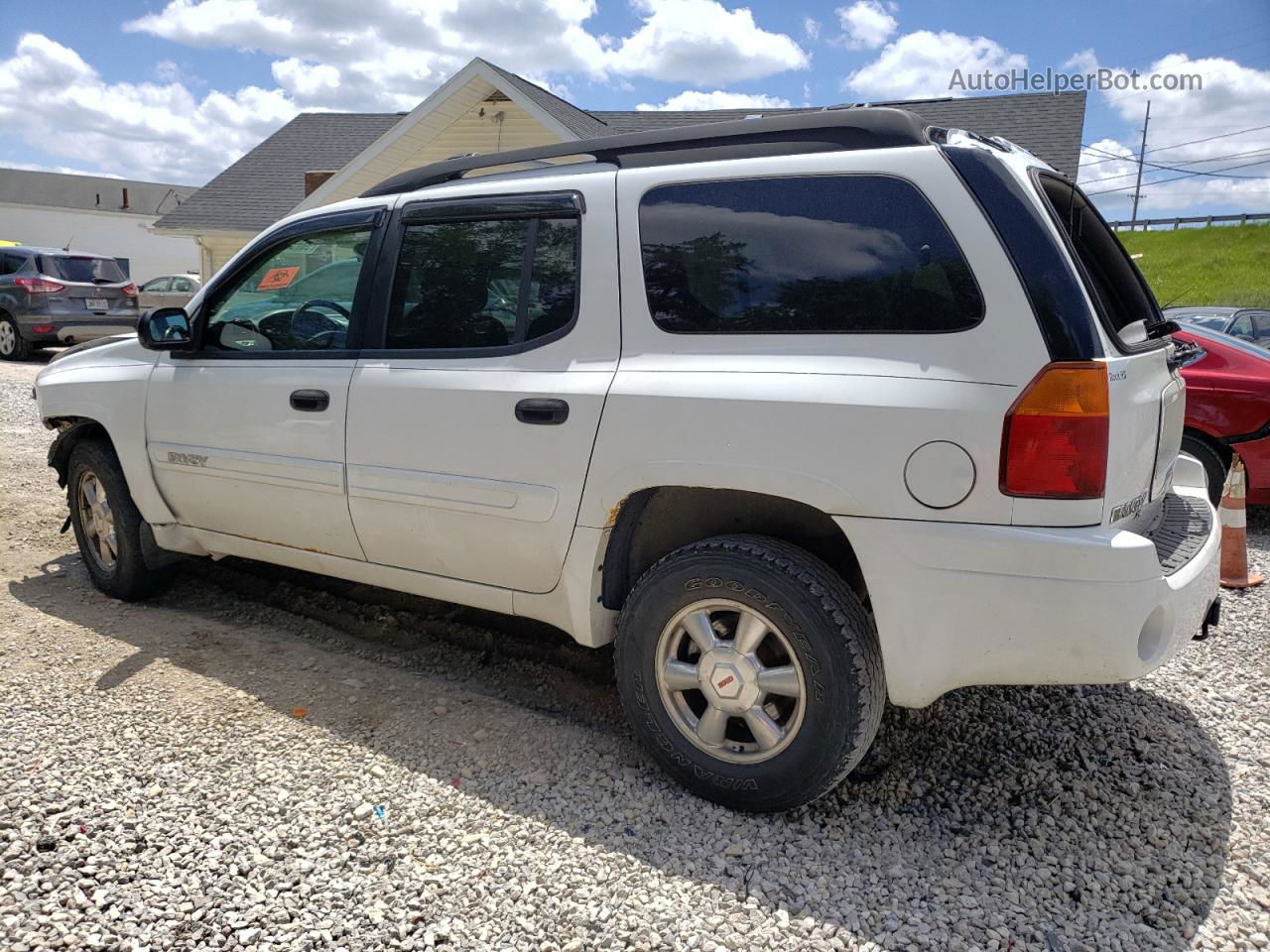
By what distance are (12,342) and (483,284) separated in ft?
50.2

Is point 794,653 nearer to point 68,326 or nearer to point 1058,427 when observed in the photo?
point 1058,427

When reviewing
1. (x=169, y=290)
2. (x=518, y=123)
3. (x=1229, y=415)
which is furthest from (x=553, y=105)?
(x=169, y=290)

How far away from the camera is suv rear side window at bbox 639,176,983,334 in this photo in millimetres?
2539

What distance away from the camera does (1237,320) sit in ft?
34.7

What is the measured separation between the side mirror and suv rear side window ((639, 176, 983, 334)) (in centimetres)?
230

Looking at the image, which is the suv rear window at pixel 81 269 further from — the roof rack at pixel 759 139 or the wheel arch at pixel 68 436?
the roof rack at pixel 759 139

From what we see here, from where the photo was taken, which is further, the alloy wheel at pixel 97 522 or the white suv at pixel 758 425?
the alloy wheel at pixel 97 522

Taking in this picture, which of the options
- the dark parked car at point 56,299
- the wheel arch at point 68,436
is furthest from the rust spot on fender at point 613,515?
the dark parked car at point 56,299

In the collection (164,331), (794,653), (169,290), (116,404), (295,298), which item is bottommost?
(794,653)

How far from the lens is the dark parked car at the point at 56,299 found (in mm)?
14898

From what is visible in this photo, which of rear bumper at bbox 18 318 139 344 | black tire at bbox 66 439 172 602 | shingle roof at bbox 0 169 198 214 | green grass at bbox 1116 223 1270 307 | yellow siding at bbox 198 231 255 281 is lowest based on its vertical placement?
black tire at bbox 66 439 172 602

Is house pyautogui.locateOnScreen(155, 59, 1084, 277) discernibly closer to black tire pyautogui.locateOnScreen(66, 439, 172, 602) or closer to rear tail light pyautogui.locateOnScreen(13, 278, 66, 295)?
rear tail light pyautogui.locateOnScreen(13, 278, 66, 295)

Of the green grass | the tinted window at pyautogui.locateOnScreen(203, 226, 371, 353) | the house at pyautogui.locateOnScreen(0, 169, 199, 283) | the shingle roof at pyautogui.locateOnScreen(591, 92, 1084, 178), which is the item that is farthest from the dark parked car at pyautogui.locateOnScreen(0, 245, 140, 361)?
the house at pyautogui.locateOnScreen(0, 169, 199, 283)

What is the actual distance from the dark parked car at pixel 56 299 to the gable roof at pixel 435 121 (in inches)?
143
